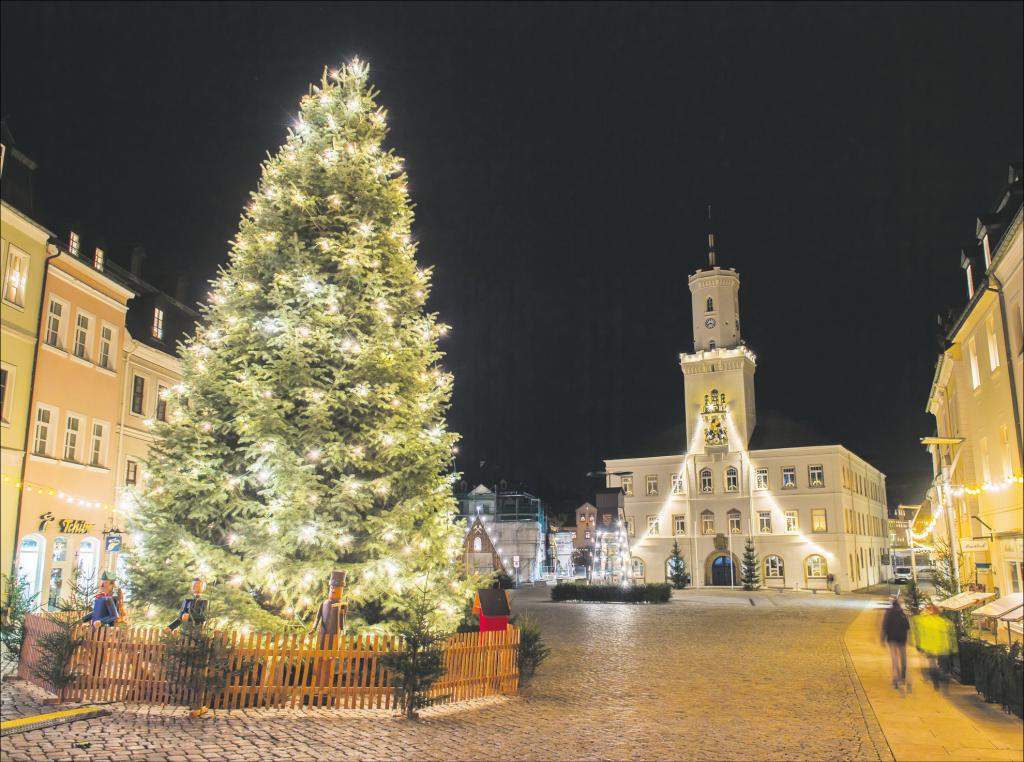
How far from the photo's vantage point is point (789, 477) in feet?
198

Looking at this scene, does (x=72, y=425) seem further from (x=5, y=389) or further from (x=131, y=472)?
(x=131, y=472)

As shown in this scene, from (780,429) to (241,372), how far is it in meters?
56.9

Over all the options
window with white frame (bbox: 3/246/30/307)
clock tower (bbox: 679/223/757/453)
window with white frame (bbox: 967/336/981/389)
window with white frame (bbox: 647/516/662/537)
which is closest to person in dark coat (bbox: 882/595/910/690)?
window with white frame (bbox: 967/336/981/389)

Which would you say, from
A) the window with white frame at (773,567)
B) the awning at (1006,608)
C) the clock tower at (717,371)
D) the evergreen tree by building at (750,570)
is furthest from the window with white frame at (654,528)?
the awning at (1006,608)

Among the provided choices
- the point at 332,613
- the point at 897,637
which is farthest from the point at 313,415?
the point at 897,637

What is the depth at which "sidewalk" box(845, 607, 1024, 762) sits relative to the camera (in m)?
9.70

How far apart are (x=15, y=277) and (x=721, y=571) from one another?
52345 millimetres

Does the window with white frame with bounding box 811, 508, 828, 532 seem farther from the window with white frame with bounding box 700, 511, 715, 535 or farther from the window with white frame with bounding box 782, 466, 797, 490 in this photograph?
the window with white frame with bounding box 700, 511, 715, 535

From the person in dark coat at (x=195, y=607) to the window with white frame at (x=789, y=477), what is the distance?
55251 millimetres

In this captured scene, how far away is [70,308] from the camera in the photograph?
81.9ft

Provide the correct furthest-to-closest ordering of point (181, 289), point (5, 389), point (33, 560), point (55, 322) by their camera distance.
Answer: point (181, 289)
point (55, 322)
point (33, 560)
point (5, 389)

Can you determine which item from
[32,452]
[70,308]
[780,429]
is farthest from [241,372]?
[780,429]

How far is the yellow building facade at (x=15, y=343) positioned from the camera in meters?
21.3

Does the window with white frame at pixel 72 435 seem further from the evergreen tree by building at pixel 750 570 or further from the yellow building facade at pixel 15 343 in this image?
the evergreen tree by building at pixel 750 570
